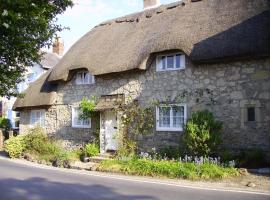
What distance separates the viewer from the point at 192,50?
574 inches

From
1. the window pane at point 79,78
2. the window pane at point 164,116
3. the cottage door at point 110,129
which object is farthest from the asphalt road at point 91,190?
the window pane at point 79,78

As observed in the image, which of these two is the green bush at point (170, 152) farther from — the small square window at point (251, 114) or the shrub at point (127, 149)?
the small square window at point (251, 114)

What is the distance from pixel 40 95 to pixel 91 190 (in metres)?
12.9

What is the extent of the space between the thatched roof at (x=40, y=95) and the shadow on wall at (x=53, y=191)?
1001 centimetres

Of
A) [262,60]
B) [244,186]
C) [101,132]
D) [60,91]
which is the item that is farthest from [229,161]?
[60,91]

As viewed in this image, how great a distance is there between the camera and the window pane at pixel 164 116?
15.9m

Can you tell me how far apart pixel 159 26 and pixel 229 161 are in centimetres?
780

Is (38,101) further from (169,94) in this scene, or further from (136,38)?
(169,94)

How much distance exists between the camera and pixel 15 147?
19.0 meters

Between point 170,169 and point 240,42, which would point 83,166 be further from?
point 240,42

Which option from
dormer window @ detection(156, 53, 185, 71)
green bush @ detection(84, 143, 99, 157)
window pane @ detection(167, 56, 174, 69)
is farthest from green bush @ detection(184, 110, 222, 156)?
green bush @ detection(84, 143, 99, 157)

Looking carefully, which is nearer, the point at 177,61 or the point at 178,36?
the point at 178,36

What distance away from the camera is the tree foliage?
7.32 metres

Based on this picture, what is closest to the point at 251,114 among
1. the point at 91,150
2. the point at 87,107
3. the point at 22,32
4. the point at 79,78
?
the point at 91,150
